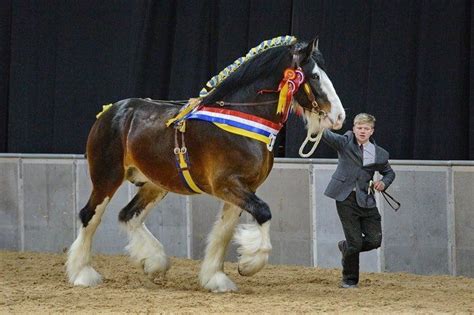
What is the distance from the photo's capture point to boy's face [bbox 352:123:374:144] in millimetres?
7383

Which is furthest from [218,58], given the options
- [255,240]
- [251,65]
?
[255,240]

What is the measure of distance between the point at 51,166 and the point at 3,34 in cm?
201

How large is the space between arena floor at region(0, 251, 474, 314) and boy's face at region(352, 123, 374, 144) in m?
1.17

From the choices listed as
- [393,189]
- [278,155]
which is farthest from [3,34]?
[393,189]

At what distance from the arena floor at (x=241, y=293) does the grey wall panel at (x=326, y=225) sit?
0.17m

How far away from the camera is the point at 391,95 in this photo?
28.8ft

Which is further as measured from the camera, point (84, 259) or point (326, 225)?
point (326, 225)

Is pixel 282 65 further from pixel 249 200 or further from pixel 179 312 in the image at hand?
pixel 179 312

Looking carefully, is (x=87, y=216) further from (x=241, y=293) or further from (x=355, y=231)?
(x=355, y=231)

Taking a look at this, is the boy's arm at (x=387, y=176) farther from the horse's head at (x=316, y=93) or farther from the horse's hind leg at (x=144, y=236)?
the horse's hind leg at (x=144, y=236)

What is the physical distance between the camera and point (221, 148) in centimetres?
715

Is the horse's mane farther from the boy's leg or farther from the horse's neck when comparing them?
the boy's leg

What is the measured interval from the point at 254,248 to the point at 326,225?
208 cm

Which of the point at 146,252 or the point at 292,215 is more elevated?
the point at 292,215
